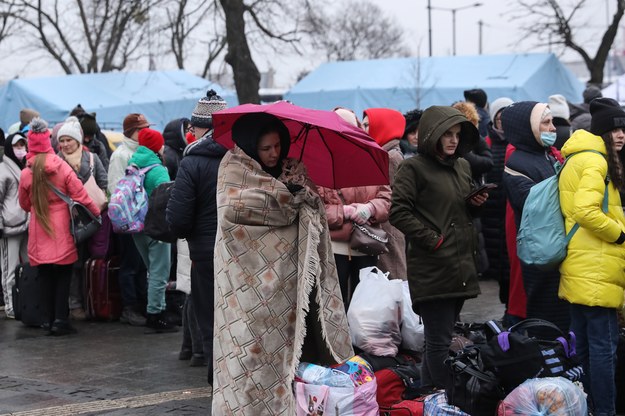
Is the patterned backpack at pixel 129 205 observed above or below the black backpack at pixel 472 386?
above

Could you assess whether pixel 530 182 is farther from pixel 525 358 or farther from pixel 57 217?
pixel 57 217

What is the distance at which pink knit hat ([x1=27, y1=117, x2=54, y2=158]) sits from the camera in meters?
9.73

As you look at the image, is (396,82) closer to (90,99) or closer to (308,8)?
(308,8)

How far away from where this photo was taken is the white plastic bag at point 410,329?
698cm

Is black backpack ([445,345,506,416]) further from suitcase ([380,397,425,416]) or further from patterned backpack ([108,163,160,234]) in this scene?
patterned backpack ([108,163,160,234])

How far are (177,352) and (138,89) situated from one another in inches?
758

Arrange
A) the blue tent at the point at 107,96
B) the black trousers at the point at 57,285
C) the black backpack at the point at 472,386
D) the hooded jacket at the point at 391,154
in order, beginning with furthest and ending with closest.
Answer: the blue tent at the point at 107,96 → the black trousers at the point at 57,285 → the hooded jacket at the point at 391,154 → the black backpack at the point at 472,386

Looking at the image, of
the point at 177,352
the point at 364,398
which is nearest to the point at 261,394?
the point at 364,398

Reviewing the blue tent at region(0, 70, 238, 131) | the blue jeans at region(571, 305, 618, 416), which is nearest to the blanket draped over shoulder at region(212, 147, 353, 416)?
the blue jeans at region(571, 305, 618, 416)

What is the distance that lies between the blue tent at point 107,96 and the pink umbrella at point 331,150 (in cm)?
1843

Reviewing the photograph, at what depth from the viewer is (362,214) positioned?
25.3 feet

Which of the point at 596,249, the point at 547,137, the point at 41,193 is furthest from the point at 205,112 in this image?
the point at 41,193

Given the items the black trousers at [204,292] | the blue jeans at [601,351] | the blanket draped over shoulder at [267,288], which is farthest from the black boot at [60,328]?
the blue jeans at [601,351]

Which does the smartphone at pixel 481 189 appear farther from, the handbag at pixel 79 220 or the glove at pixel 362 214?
the handbag at pixel 79 220
